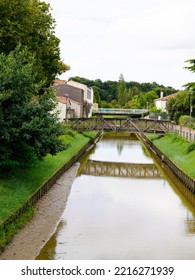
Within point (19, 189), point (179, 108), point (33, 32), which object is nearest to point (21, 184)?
point (19, 189)

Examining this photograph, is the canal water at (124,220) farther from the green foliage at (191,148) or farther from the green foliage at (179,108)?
the green foliage at (179,108)

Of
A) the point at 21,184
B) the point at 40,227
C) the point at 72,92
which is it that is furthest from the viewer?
the point at 72,92

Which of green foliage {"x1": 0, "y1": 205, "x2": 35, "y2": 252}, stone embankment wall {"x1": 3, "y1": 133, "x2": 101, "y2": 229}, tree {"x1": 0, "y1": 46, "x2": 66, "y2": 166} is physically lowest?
green foliage {"x1": 0, "y1": 205, "x2": 35, "y2": 252}

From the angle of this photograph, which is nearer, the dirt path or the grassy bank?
the dirt path

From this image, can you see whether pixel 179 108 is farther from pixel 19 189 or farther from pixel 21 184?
pixel 19 189

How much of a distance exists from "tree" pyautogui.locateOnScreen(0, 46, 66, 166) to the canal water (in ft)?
11.9

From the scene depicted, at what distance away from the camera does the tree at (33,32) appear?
116ft

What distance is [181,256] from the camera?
19.8 m

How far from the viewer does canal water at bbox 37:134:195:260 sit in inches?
800

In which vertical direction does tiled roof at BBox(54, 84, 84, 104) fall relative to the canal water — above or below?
above

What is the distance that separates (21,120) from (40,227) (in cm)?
527

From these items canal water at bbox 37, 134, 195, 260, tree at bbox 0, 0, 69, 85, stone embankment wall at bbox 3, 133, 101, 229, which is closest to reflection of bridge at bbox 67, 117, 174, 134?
tree at bbox 0, 0, 69, 85

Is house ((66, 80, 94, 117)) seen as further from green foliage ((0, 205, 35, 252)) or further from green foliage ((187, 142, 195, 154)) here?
green foliage ((0, 205, 35, 252))

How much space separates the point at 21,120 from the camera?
25359 millimetres
